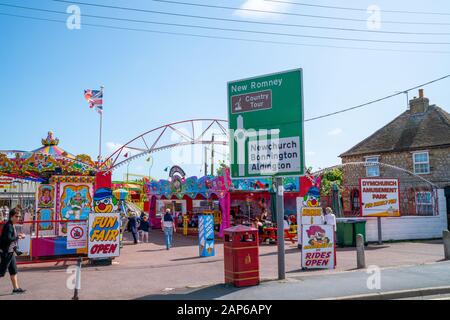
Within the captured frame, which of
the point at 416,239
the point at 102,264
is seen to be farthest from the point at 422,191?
the point at 102,264

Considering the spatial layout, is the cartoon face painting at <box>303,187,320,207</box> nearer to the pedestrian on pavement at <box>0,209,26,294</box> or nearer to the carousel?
the carousel

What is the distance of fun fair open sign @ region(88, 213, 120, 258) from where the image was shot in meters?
12.7

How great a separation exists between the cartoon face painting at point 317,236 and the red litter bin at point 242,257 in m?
3.25

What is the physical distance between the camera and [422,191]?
2481cm

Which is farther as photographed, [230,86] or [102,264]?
[102,264]

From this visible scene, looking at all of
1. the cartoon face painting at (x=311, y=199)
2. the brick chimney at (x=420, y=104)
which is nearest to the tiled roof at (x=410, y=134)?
the brick chimney at (x=420, y=104)

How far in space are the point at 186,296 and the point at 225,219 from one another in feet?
39.0

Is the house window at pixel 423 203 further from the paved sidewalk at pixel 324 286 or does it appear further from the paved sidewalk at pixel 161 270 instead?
the paved sidewalk at pixel 324 286

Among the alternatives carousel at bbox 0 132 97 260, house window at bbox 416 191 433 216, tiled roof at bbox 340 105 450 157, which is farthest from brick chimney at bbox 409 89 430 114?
carousel at bbox 0 132 97 260

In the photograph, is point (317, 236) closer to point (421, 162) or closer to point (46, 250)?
point (46, 250)

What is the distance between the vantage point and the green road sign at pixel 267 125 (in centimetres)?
989

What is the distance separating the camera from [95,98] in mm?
21531

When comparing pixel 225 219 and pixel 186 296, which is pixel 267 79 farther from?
pixel 225 219

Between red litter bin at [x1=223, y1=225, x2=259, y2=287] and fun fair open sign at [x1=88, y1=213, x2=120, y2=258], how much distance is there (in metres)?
5.33
